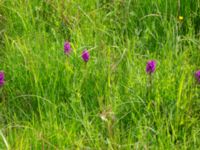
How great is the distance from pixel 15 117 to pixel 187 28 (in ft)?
4.45

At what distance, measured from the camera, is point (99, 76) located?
2.84m

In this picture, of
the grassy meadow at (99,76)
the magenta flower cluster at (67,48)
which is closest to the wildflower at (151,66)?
the grassy meadow at (99,76)

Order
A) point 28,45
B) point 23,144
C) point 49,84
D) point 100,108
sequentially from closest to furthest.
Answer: point 23,144 < point 100,108 < point 49,84 < point 28,45

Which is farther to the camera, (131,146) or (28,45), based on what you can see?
(28,45)

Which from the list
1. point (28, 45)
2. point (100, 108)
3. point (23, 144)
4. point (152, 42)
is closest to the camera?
point (23, 144)

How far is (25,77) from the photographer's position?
292 cm

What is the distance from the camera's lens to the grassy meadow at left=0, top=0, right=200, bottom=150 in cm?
243

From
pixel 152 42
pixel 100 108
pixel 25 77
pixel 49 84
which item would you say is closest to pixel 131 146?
pixel 100 108

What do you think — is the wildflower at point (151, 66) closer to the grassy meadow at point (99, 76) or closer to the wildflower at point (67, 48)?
the grassy meadow at point (99, 76)

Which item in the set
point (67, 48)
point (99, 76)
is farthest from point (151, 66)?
point (67, 48)

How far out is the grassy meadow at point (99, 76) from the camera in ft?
7.98

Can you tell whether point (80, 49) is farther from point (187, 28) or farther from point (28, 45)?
point (187, 28)

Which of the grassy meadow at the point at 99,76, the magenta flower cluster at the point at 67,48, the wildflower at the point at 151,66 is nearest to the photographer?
the grassy meadow at the point at 99,76

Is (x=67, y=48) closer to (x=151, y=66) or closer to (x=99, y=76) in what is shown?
(x=99, y=76)
